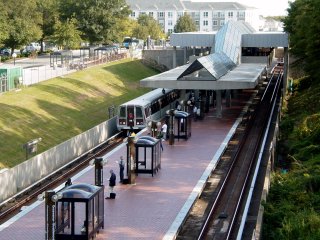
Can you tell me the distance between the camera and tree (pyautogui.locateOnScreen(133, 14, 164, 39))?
121 metres

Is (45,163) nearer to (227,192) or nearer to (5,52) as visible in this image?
(227,192)

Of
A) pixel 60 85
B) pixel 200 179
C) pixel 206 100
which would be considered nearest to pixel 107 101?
pixel 60 85

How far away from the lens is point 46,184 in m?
31.1

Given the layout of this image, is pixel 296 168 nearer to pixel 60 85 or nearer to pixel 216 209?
pixel 216 209

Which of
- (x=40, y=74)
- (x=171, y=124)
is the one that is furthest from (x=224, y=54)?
(x=171, y=124)

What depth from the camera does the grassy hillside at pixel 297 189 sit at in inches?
833

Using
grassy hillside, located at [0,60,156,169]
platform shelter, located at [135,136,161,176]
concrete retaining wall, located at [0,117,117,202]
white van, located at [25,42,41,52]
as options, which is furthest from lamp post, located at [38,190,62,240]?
white van, located at [25,42,41,52]

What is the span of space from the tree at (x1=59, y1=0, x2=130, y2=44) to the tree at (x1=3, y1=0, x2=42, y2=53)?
14.0 feet

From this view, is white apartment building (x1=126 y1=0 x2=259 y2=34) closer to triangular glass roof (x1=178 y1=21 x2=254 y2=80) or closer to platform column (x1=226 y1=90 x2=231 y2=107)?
triangular glass roof (x1=178 y1=21 x2=254 y2=80)

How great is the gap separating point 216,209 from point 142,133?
1527cm

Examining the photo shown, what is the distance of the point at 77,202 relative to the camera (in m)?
21.0

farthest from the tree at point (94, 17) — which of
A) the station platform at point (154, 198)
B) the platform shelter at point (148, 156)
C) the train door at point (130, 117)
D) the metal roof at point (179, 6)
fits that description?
the metal roof at point (179, 6)

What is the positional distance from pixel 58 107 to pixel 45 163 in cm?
1710

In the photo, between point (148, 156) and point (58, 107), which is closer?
point (148, 156)
